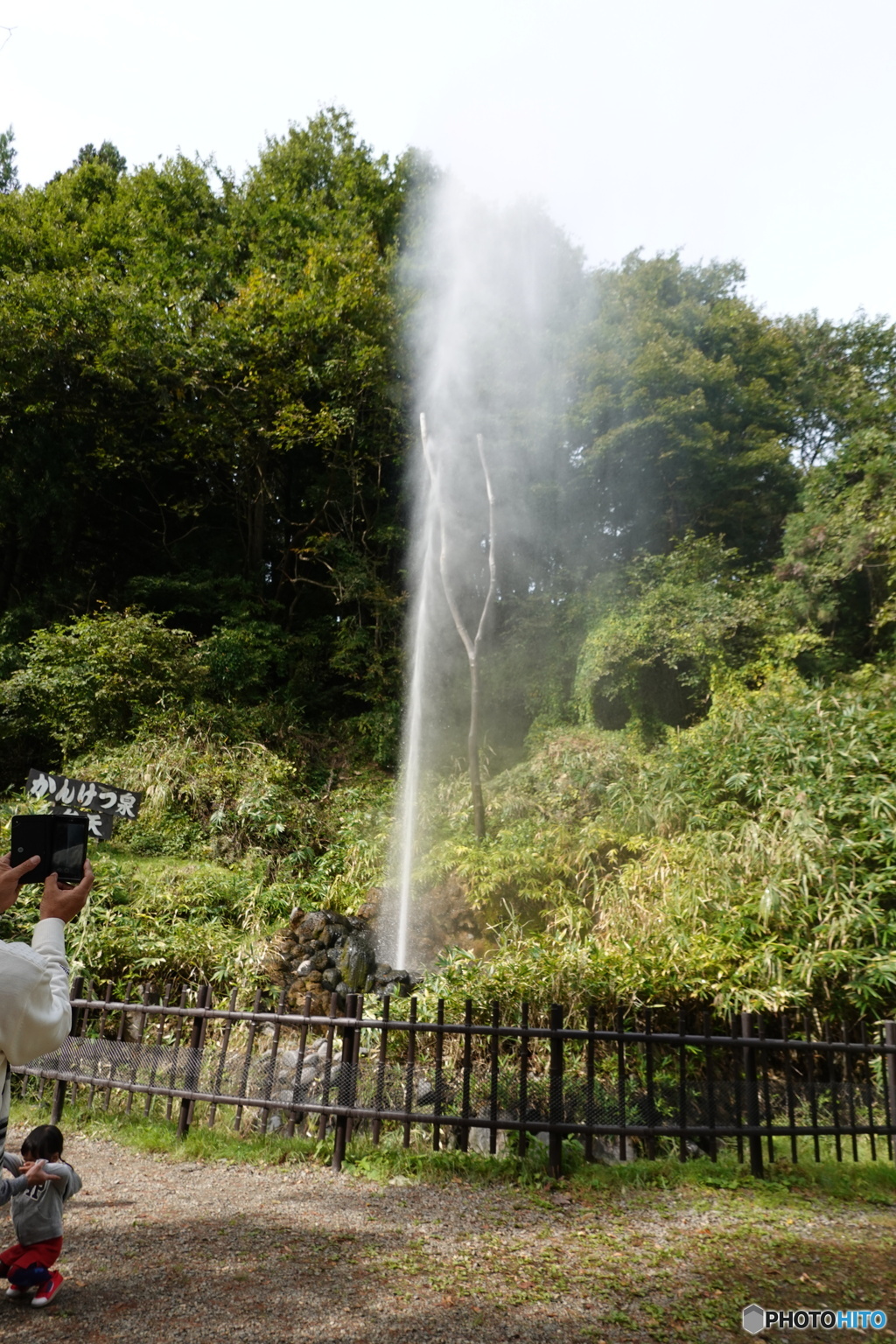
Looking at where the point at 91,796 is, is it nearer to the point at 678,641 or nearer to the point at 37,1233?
the point at 37,1233

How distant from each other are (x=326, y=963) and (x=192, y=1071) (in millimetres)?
2442

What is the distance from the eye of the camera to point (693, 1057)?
5.37 metres

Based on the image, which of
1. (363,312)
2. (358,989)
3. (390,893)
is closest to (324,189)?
(363,312)

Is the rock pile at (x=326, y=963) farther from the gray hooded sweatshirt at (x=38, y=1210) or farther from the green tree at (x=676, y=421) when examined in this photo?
the green tree at (x=676, y=421)

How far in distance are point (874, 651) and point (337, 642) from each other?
8771 millimetres

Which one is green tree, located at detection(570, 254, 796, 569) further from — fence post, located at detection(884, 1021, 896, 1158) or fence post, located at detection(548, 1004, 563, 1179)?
fence post, located at detection(548, 1004, 563, 1179)

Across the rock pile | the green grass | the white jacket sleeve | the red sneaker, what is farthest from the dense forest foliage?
the white jacket sleeve

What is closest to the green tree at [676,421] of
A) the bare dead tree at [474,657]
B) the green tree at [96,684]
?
the bare dead tree at [474,657]

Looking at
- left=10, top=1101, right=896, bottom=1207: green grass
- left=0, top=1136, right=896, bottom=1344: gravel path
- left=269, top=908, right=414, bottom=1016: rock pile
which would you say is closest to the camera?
left=0, top=1136, right=896, bottom=1344: gravel path

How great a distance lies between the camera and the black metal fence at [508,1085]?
424cm

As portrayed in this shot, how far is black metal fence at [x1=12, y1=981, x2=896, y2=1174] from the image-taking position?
424 centimetres

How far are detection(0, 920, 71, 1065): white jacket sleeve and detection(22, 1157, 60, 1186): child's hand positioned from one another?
92 centimetres

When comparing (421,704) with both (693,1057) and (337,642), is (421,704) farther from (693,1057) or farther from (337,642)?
(693,1057)

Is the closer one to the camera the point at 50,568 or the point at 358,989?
the point at 358,989
